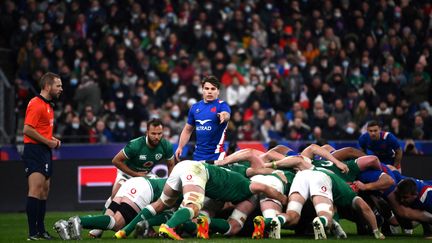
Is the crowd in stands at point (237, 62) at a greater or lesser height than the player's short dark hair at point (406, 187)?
greater

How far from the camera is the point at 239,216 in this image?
39.4ft

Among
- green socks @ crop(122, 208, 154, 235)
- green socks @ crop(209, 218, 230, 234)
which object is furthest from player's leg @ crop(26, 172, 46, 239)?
green socks @ crop(209, 218, 230, 234)

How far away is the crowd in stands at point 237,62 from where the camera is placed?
22438 mm

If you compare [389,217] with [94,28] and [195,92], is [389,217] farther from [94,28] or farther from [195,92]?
[94,28]

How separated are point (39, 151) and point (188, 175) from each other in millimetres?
2281

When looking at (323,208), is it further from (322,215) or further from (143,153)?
(143,153)

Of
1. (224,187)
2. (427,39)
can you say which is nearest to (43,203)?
(224,187)

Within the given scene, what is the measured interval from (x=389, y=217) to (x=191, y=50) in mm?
12993

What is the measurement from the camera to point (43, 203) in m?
12.1

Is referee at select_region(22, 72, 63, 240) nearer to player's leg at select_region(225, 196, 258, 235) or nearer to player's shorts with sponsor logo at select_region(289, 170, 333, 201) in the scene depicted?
player's leg at select_region(225, 196, 258, 235)

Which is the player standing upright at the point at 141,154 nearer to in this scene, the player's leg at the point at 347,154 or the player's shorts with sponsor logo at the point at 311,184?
the player's shorts with sponsor logo at the point at 311,184

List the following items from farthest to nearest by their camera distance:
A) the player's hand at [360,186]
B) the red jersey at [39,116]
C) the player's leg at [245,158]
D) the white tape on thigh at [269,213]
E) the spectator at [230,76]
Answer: the spectator at [230,76] < the player's leg at [245,158] < the player's hand at [360,186] < the red jersey at [39,116] < the white tape on thigh at [269,213]

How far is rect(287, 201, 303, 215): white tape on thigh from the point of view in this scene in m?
A: 11.7

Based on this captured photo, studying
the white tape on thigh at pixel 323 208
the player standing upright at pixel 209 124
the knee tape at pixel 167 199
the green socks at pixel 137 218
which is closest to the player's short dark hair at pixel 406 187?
the white tape on thigh at pixel 323 208
